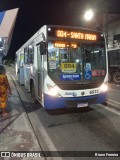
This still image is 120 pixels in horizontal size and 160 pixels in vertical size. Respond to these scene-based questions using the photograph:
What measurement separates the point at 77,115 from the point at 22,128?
2.14 metres

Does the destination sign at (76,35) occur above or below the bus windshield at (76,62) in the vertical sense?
above

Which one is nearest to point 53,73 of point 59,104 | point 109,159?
point 59,104

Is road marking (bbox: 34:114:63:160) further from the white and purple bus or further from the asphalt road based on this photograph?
the white and purple bus

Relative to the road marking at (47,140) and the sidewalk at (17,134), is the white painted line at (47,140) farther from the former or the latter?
the sidewalk at (17,134)

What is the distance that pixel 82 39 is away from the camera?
6.88m

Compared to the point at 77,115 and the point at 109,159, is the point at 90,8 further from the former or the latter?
the point at 109,159

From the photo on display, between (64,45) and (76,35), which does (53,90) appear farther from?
(76,35)

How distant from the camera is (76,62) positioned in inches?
263

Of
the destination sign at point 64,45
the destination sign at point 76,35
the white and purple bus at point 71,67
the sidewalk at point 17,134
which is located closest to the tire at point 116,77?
the white and purple bus at point 71,67

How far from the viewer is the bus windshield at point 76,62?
21.3 feet

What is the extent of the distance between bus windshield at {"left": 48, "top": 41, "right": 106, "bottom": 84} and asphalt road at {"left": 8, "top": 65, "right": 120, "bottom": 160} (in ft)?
4.05

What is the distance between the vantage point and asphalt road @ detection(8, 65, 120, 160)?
15.5 feet

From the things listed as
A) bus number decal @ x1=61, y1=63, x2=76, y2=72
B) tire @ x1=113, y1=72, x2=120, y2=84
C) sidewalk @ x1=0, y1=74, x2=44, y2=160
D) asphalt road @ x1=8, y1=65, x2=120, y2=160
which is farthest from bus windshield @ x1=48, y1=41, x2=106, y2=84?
tire @ x1=113, y1=72, x2=120, y2=84

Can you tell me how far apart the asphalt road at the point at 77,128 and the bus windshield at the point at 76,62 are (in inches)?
48.6
